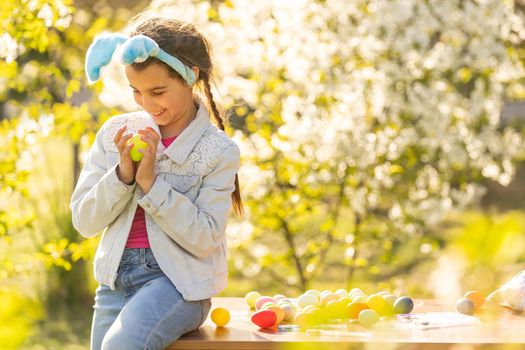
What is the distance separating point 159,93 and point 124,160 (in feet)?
0.73

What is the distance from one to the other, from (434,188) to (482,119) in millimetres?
494

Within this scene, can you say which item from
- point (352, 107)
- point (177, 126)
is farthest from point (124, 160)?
point (352, 107)

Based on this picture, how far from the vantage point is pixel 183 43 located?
2.67 metres

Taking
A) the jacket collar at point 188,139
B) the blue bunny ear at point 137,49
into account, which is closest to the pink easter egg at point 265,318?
the jacket collar at point 188,139

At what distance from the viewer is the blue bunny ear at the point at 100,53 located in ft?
8.58

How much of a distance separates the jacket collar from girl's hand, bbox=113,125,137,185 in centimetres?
15

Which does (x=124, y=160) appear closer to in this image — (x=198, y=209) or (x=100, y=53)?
(x=198, y=209)

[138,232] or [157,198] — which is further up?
[157,198]

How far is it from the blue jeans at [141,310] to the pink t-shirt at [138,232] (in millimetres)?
18

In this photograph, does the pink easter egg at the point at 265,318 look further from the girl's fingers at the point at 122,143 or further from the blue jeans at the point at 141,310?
the girl's fingers at the point at 122,143

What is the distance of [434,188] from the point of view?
17.2 feet

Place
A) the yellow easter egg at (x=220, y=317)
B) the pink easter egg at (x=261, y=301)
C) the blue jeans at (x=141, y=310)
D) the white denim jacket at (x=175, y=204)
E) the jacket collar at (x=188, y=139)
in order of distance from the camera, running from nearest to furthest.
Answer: the blue jeans at (x=141, y=310) < the white denim jacket at (x=175, y=204) < the jacket collar at (x=188, y=139) < the yellow easter egg at (x=220, y=317) < the pink easter egg at (x=261, y=301)

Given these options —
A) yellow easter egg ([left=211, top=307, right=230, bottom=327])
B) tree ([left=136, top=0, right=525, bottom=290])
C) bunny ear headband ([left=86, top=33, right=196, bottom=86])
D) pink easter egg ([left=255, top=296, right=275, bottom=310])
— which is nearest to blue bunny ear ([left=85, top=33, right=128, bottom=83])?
bunny ear headband ([left=86, top=33, right=196, bottom=86])

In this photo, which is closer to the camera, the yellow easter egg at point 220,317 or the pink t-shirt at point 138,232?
the pink t-shirt at point 138,232
